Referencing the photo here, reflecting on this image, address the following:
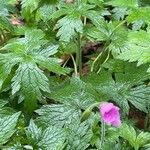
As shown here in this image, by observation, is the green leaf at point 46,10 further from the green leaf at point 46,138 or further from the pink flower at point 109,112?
the pink flower at point 109,112

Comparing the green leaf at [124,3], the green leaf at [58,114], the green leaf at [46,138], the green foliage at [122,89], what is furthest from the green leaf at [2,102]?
the green leaf at [124,3]

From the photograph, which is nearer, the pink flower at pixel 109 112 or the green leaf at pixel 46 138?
the pink flower at pixel 109 112

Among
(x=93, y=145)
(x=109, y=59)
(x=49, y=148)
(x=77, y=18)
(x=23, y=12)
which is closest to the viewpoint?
(x=49, y=148)

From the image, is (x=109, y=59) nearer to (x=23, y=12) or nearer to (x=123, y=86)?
(x=123, y=86)

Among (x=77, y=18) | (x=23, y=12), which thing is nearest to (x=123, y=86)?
(x=77, y=18)

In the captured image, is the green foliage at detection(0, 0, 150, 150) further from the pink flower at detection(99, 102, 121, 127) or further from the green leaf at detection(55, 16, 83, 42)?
the pink flower at detection(99, 102, 121, 127)

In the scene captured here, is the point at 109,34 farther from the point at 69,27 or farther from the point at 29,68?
the point at 29,68
